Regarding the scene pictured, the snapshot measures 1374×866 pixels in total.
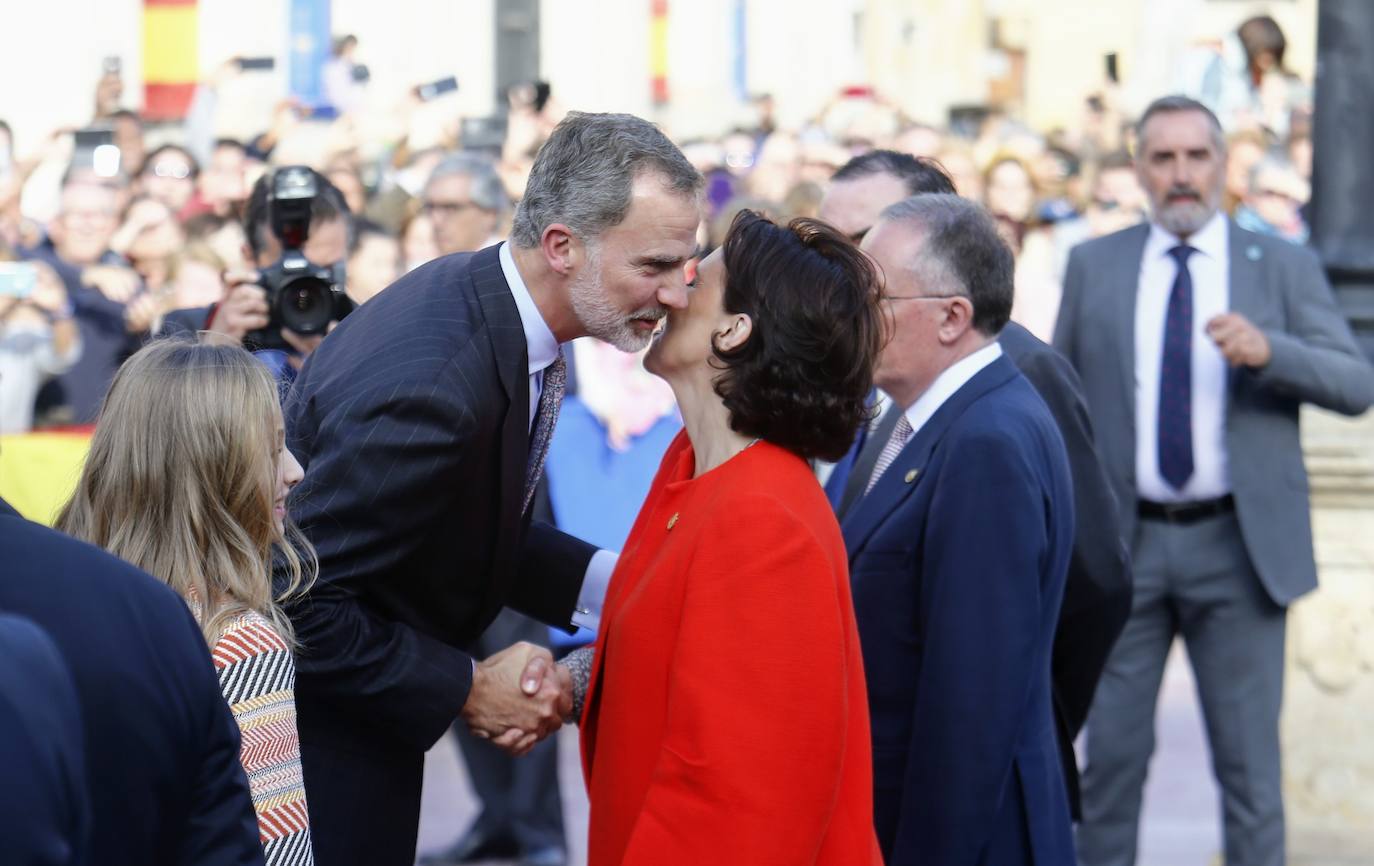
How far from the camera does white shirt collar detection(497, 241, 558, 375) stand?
3.50m

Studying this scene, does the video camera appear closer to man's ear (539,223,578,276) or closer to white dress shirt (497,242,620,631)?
white dress shirt (497,242,620,631)

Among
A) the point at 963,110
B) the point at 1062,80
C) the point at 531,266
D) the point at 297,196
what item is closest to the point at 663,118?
the point at 963,110

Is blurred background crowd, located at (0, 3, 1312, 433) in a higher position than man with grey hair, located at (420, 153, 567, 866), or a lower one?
higher

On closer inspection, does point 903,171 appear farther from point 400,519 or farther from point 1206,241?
point 400,519

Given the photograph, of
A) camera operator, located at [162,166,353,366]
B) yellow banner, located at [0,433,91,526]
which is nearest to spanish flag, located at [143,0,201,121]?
yellow banner, located at [0,433,91,526]

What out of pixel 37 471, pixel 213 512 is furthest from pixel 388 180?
pixel 213 512

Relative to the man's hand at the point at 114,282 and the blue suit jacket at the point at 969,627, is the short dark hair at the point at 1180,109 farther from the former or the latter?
the man's hand at the point at 114,282

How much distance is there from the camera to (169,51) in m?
22.3

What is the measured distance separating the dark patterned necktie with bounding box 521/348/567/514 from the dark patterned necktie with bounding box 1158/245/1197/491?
2481mm

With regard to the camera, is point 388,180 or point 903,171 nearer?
point 903,171

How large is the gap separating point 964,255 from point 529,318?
0.92m

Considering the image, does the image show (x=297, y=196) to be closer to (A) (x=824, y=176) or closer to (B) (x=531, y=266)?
(B) (x=531, y=266)

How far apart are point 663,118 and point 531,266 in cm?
2347

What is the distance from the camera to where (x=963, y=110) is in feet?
108
